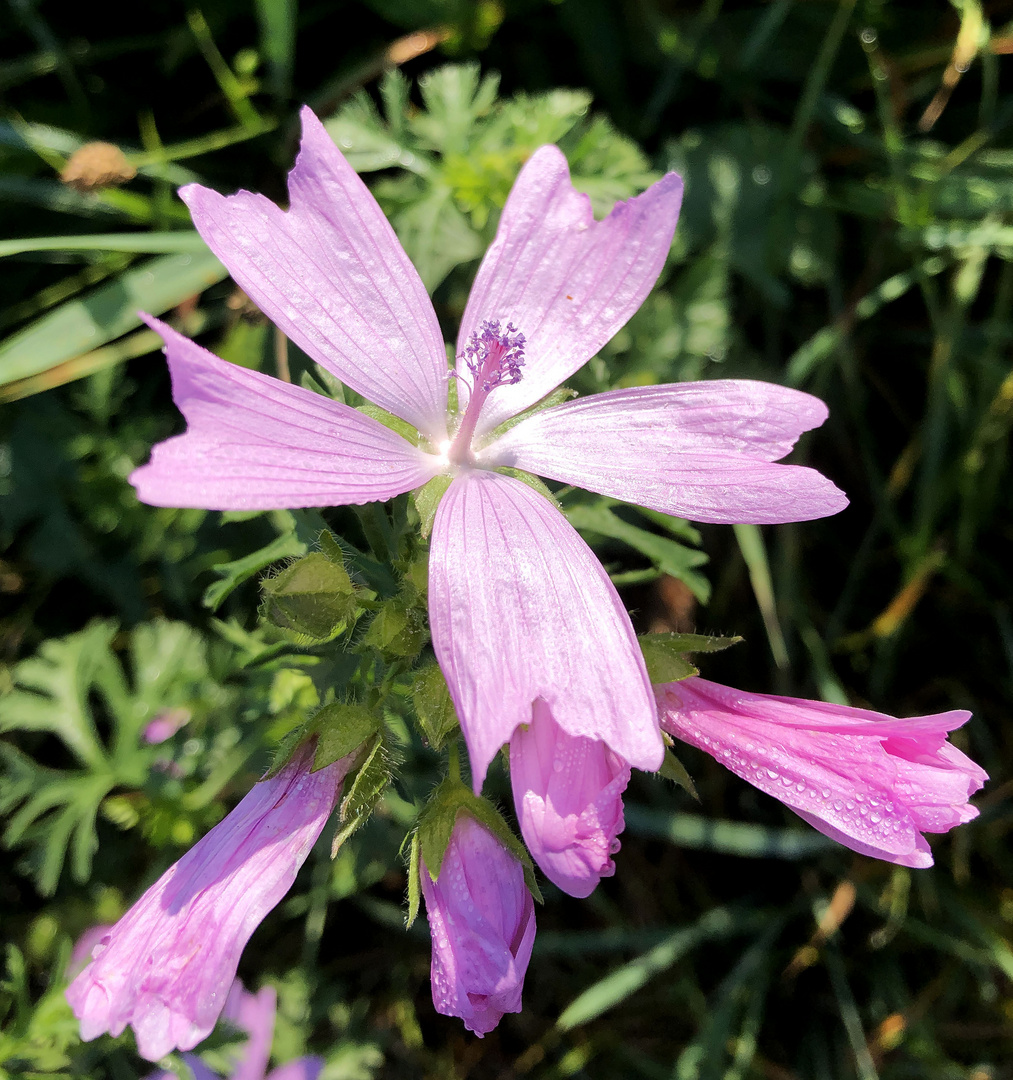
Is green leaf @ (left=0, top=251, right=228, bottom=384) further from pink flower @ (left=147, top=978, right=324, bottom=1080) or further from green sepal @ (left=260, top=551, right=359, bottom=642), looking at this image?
pink flower @ (left=147, top=978, right=324, bottom=1080)

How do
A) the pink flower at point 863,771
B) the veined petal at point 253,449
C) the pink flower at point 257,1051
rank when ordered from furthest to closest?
1. the pink flower at point 257,1051
2. the pink flower at point 863,771
3. the veined petal at point 253,449

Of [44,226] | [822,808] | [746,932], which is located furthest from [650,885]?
[44,226]

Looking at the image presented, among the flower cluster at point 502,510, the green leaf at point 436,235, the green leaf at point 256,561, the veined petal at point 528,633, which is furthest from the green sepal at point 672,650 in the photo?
the green leaf at point 436,235

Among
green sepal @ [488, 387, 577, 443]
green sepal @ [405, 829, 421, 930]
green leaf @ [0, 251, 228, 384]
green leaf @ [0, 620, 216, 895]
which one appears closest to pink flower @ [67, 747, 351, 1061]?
green sepal @ [405, 829, 421, 930]

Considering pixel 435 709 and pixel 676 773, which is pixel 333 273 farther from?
pixel 676 773

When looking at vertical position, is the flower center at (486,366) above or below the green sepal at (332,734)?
above

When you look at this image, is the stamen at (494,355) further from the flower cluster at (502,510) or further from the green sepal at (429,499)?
the green sepal at (429,499)

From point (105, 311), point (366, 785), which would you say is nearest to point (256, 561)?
point (366, 785)

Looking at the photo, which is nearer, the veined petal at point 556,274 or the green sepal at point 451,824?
the green sepal at point 451,824
